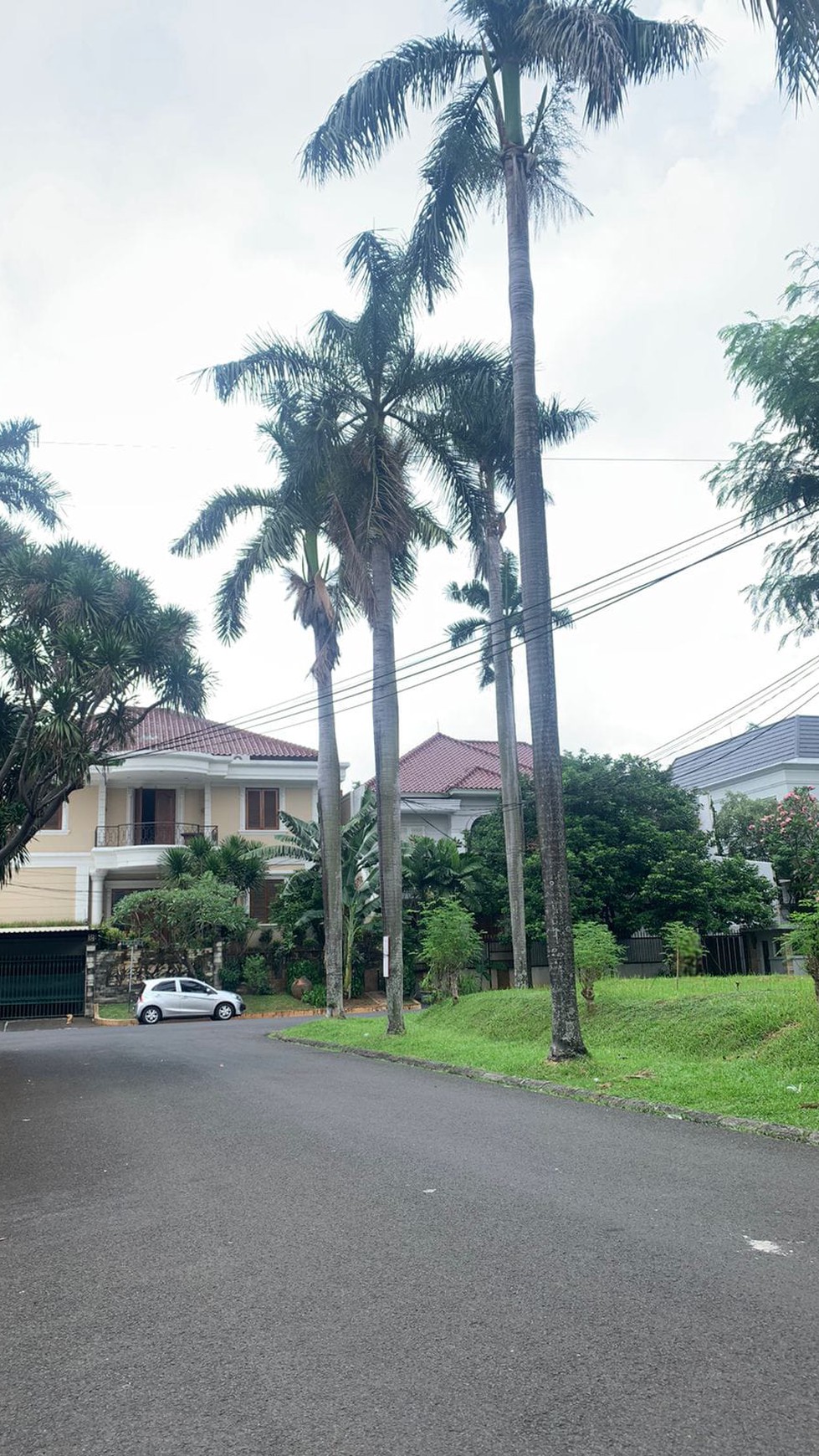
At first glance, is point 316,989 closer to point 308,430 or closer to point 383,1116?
point 308,430

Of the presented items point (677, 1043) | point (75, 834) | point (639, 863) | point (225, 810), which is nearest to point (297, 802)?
point (225, 810)

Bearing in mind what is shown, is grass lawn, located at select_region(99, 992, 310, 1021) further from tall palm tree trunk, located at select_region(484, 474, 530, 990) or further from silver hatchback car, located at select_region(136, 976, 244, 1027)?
tall palm tree trunk, located at select_region(484, 474, 530, 990)

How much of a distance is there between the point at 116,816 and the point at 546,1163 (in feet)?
128

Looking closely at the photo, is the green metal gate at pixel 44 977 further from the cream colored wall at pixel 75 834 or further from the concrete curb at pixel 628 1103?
the concrete curb at pixel 628 1103

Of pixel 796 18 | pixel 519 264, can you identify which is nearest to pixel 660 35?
pixel 519 264

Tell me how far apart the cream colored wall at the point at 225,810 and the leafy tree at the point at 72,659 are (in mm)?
23016

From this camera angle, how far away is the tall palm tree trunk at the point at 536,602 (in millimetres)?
15406

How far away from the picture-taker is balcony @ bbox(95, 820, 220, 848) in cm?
4403

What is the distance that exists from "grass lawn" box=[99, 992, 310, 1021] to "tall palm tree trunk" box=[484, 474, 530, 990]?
13.2 m

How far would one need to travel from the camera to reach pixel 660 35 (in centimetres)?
1680

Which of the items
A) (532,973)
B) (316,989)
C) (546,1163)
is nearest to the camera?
(546,1163)

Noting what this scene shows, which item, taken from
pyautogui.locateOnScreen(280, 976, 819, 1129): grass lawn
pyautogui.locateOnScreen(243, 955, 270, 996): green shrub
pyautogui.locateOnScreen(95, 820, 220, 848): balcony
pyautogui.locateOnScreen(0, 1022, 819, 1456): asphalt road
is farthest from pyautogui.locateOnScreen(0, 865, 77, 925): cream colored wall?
pyautogui.locateOnScreen(0, 1022, 819, 1456): asphalt road

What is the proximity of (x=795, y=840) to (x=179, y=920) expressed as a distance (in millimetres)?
19973

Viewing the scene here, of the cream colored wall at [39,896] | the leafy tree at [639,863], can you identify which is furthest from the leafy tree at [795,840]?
the cream colored wall at [39,896]
